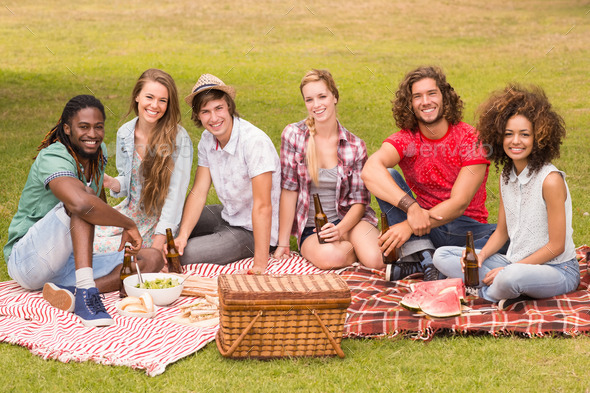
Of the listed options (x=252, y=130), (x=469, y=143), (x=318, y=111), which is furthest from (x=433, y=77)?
(x=252, y=130)

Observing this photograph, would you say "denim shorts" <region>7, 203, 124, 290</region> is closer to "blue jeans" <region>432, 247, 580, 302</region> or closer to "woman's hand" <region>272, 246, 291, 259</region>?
"woman's hand" <region>272, 246, 291, 259</region>

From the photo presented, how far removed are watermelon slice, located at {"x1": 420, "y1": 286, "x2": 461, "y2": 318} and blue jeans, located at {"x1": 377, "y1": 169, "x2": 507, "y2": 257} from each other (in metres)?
0.96

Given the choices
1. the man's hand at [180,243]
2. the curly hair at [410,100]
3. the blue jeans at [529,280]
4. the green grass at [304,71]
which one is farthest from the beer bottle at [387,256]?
the man's hand at [180,243]

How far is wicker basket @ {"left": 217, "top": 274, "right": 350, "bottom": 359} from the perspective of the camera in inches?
167

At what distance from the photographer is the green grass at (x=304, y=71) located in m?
4.17

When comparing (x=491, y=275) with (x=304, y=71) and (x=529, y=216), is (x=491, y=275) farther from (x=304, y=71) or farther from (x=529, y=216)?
(x=304, y=71)

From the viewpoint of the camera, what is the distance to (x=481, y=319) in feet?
15.7

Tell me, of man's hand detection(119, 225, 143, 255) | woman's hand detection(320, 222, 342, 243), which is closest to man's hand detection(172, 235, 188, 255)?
man's hand detection(119, 225, 143, 255)

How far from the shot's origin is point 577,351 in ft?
14.2

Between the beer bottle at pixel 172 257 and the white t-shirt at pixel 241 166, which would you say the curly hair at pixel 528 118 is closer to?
the white t-shirt at pixel 241 166

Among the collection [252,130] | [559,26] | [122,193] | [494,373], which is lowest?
[494,373]

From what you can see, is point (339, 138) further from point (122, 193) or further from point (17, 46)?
point (17, 46)

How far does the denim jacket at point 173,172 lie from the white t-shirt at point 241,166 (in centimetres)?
21

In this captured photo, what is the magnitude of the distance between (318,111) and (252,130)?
1.90 ft
